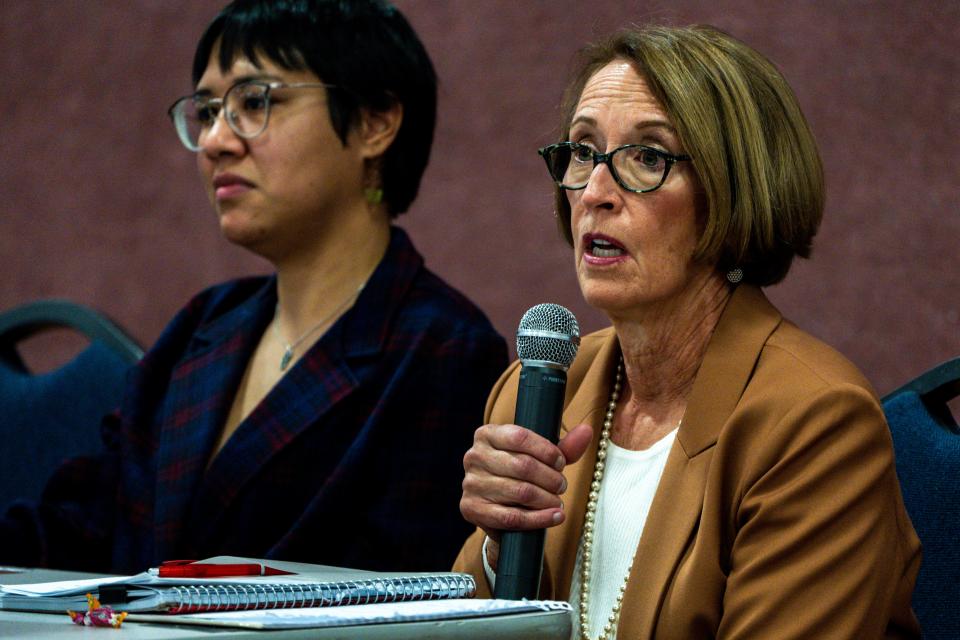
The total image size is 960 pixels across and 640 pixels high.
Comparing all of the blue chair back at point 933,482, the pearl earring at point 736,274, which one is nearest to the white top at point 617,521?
the pearl earring at point 736,274

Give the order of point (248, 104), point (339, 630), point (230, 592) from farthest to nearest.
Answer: point (248, 104), point (230, 592), point (339, 630)

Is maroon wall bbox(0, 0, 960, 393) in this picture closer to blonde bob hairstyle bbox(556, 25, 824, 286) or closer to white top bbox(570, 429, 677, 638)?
blonde bob hairstyle bbox(556, 25, 824, 286)

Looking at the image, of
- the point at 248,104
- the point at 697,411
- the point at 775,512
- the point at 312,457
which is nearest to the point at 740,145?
the point at 697,411

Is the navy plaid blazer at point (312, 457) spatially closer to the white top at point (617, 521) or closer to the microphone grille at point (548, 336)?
the white top at point (617, 521)

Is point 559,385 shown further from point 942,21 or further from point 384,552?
point 942,21

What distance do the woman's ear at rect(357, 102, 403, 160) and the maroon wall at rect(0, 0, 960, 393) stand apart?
0.42 meters

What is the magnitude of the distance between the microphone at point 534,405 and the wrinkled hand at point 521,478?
1 cm

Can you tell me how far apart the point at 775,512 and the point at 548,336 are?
33 cm

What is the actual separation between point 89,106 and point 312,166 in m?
1.49

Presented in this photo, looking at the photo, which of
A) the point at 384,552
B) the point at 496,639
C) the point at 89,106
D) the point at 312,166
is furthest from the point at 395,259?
the point at 89,106

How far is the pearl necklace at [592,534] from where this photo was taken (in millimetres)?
1513

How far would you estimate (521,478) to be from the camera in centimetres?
130

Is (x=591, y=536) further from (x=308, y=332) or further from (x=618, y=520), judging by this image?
(x=308, y=332)

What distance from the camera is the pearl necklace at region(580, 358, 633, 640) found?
151 centimetres
